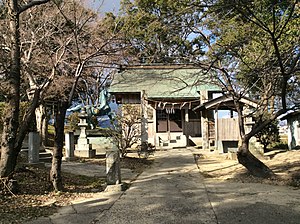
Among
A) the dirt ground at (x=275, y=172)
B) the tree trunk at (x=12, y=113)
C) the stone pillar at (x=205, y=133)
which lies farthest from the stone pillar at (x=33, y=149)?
the stone pillar at (x=205, y=133)

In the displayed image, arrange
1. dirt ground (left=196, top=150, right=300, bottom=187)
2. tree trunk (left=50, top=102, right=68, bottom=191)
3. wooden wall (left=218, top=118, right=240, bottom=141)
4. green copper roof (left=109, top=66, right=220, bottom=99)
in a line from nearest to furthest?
tree trunk (left=50, top=102, right=68, bottom=191)
dirt ground (left=196, top=150, right=300, bottom=187)
wooden wall (left=218, top=118, right=240, bottom=141)
green copper roof (left=109, top=66, right=220, bottom=99)

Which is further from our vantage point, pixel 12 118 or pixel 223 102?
pixel 223 102

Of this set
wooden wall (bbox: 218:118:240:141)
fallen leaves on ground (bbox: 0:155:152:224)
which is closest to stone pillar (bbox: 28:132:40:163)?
fallen leaves on ground (bbox: 0:155:152:224)

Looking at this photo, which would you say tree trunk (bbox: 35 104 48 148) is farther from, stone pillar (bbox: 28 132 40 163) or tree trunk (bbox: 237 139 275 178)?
tree trunk (bbox: 237 139 275 178)

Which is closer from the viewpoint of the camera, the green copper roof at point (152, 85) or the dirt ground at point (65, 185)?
the dirt ground at point (65, 185)

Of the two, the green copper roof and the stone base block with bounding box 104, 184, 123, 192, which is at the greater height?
the green copper roof

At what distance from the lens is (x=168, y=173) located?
368 inches

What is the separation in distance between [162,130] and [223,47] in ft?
39.9

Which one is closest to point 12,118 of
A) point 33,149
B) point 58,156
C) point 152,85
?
point 58,156

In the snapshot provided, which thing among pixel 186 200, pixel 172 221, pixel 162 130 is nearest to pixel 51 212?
pixel 172 221

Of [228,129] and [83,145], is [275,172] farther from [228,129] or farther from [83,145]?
[83,145]

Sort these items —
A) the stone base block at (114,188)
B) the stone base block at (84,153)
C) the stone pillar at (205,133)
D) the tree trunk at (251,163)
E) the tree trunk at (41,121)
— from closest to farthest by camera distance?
the stone base block at (114,188)
the tree trunk at (251,163)
the stone base block at (84,153)
the stone pillar at (205,133)
the tree trunk at (41,121)

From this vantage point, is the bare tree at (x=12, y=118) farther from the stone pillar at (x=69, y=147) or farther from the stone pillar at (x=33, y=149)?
the stone pillar at (x=69, y=147)

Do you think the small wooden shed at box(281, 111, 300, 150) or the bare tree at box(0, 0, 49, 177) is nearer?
the bare tree at box(0, 0, 49, 177)
